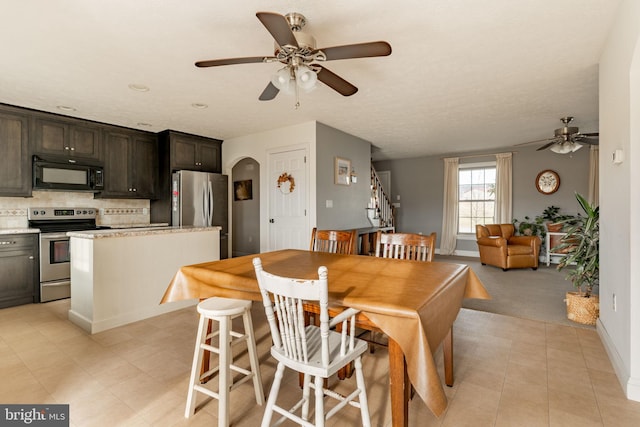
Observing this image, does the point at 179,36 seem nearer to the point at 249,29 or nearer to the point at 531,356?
the point at 249,29

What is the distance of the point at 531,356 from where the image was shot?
2.39m

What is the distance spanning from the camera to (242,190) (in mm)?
7047

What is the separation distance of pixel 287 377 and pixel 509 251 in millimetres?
4998

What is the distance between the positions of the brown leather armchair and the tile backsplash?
244 inches

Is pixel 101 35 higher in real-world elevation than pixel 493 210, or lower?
higher

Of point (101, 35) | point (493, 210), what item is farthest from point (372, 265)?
point (493, 210)

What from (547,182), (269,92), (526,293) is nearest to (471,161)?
(547,182)

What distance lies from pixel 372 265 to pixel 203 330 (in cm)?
108

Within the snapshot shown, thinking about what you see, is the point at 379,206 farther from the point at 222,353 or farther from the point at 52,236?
the point at 222,353

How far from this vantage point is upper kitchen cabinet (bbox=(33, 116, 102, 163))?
13.5ft

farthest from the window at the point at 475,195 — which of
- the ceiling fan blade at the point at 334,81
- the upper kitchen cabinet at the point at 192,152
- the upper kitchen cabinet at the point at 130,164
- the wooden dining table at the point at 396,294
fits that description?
the upper kitchen cabinet at the point at 130,164

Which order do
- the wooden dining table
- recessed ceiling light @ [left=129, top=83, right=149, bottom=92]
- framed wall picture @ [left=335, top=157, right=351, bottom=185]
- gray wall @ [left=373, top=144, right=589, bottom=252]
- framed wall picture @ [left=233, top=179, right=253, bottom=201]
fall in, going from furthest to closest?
framed wall picture @ [left=233, top=179, right=253, bottom=201] → gray wall @ [left=373, top=144, right=589, bottom=252] → framed wall picture @ [left=335, top=157, right=351, bottom=185] → recessed ceiling light @ [left=129, top=83, right=149, bottom=92] → the wooden dining table

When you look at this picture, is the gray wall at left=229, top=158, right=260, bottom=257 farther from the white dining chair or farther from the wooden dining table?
the white dining chair

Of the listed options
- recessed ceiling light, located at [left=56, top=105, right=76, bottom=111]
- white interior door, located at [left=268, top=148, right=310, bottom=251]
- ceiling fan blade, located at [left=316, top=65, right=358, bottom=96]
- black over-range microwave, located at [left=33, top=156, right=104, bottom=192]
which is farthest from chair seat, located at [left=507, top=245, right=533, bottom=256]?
recessed ceiling light, located at [left=56, top=105, right=76, bottom=111]
